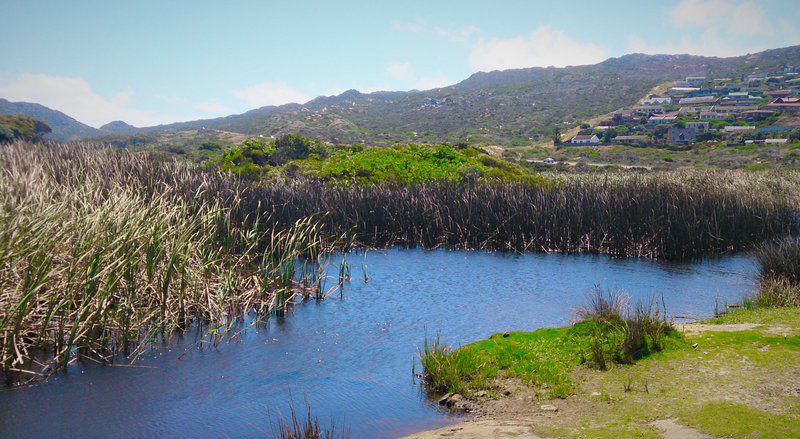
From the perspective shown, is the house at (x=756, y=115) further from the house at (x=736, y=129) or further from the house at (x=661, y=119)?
the house at (x=661, y=119)

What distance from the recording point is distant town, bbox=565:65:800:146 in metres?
67.6

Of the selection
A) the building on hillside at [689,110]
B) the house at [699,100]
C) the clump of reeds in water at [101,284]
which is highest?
the house at [699,100]

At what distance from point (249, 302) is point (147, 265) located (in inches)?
93.9

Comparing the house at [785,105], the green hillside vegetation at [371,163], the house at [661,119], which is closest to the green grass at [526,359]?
the green hillside vegetation at [371,163]

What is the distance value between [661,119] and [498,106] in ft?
112

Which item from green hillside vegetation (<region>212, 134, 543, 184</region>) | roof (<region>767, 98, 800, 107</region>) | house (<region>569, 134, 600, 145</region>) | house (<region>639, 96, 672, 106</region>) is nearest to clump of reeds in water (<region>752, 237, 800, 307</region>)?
green hillside vegetation (<region>212, 134, 543, 184</region>)

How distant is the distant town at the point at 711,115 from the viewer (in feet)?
222

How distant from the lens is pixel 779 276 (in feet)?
46.4

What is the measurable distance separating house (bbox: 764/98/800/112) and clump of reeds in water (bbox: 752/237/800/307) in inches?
2852

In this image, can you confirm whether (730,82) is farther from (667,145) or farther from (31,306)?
(31,306)

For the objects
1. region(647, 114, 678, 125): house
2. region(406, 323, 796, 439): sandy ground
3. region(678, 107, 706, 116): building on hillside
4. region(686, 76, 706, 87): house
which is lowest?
region(406, 323, 796, 439): sandy ground

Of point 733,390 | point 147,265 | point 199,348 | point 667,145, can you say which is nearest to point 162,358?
point 199,348

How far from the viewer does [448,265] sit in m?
20.0

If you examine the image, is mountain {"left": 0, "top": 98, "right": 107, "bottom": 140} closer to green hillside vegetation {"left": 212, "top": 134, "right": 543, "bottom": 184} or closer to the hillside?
the hillside
